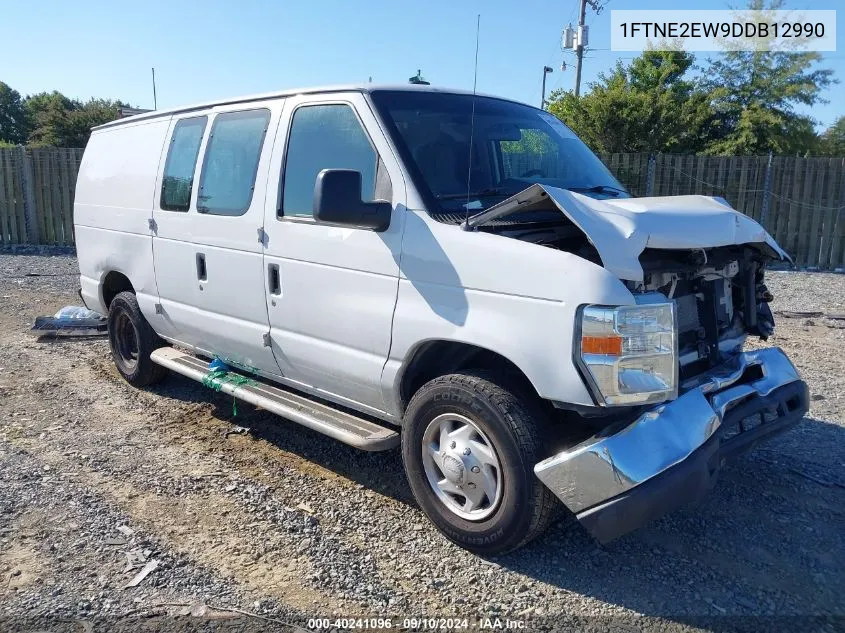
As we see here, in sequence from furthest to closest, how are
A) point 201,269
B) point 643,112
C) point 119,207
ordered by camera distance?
point 643,112 → point 119,207 → point 201,269

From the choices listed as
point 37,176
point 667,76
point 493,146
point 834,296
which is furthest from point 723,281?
point 667,76

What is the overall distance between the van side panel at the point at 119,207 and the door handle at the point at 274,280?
5.39 ft

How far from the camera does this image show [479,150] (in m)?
4.00

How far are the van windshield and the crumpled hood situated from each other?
19.3 inches

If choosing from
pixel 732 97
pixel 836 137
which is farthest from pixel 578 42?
pixel 836 137

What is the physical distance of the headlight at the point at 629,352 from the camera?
2.88 m

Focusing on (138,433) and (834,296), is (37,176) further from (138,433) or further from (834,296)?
(834,296)

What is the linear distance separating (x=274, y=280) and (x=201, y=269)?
89 cm

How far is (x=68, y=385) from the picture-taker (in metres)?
6.20

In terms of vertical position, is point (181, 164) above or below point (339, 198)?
above

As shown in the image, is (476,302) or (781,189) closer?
(476,302)

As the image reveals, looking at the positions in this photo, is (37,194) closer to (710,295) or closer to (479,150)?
(479,150)

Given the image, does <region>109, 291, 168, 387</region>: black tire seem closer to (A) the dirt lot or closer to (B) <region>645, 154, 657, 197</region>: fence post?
(A) the dirt lot

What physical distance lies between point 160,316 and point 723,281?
4096mm
